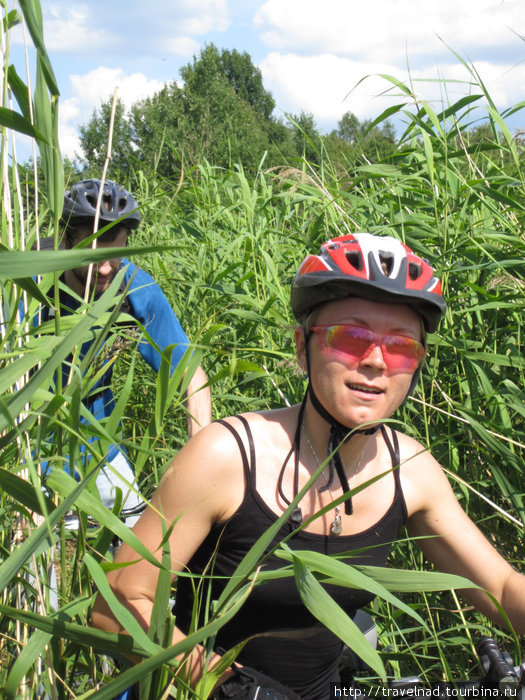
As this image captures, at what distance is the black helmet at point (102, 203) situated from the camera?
329 cm

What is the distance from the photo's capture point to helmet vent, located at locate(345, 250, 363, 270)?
1.93 metres

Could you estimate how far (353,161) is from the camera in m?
3.83

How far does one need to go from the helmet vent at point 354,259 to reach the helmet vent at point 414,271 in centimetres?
13

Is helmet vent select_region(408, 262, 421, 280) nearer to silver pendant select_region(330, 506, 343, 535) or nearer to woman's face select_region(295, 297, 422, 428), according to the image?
woman's face select_region(295, 297, 422, 428)

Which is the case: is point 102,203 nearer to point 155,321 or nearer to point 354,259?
point 155,321

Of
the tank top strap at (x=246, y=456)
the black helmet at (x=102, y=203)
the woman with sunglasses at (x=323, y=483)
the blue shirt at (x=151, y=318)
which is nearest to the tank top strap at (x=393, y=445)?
the woman with sunglasses at (x=323, y=483)

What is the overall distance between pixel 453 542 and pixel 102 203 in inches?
86.2

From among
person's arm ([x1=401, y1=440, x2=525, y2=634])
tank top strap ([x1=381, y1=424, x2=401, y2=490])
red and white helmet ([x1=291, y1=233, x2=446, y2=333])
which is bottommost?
person's arm ([x1=401, y1=440, x2=525, y2=634])

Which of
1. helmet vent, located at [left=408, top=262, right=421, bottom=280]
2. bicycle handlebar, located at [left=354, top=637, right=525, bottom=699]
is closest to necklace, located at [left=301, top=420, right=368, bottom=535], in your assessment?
bicycle handlebar, located at [left=354, top=637, right=525, bottom=699]

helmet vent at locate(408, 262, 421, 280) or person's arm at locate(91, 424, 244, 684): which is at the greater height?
helmet vent at locate(408, 262, 421, 280)

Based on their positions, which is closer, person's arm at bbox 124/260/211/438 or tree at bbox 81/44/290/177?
person's arm at bbox 124/260/211/438

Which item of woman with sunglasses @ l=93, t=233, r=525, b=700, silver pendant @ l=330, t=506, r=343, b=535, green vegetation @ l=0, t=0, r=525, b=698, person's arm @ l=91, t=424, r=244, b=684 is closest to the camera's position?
green vegetation @ l=0, t=0, r=525, b=698

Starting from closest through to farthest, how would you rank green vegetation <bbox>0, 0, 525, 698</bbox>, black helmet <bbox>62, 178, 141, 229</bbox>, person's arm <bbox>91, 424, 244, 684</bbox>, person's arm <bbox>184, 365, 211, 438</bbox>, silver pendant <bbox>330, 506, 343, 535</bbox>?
green vegetation <bbox>0, 0, 525, 698</bbox>
person's arm <bbox>91, 424, 244, 684</bbox>
silver pendant <bbox>330, 506, 343, 535</bbox>
person's arm <bbox>184, 365, 211, 438</bbox>
black helmet <bbox>62, 178, 141, 229</bbox>

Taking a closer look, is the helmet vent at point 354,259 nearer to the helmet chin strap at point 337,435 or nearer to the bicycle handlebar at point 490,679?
the helmet chin strap at point 337,435
